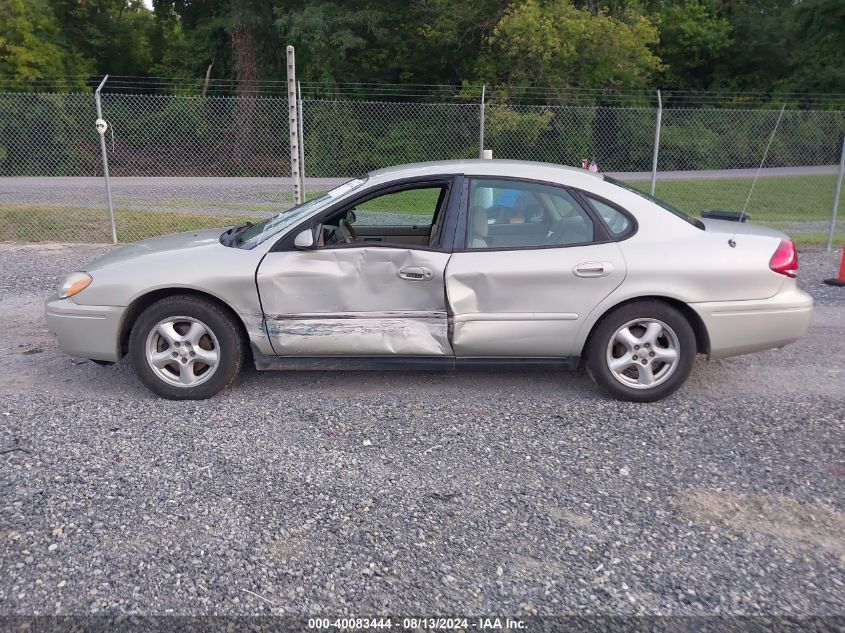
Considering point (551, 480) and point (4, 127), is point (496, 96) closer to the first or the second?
point (4, 127)

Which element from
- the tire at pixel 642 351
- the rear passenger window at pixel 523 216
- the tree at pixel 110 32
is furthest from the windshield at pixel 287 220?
the tree at pixel 110 32

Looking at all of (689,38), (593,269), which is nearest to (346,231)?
(593,269)

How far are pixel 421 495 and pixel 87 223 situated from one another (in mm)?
11276

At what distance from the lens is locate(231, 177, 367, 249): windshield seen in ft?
15.9

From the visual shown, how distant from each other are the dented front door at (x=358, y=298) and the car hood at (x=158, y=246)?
60 centimetres

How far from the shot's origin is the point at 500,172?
492cm

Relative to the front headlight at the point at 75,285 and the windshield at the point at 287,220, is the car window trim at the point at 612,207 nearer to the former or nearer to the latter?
the windshield at the point at 287,220

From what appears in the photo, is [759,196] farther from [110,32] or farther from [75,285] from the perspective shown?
[110,32]

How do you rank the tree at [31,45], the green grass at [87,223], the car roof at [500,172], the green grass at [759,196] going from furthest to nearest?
the tree at [31,45] < the green grass at [759,196] < the green grass at [87,223] < the car roof at [500,172]

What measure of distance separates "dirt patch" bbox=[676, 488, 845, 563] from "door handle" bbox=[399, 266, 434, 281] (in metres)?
1.99

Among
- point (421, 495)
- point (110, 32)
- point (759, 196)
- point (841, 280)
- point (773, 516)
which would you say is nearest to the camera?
point (773, 516)

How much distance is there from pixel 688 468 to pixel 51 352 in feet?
16.1

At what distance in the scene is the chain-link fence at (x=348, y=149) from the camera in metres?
17.4

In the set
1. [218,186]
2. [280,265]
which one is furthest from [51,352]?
[218,186]
